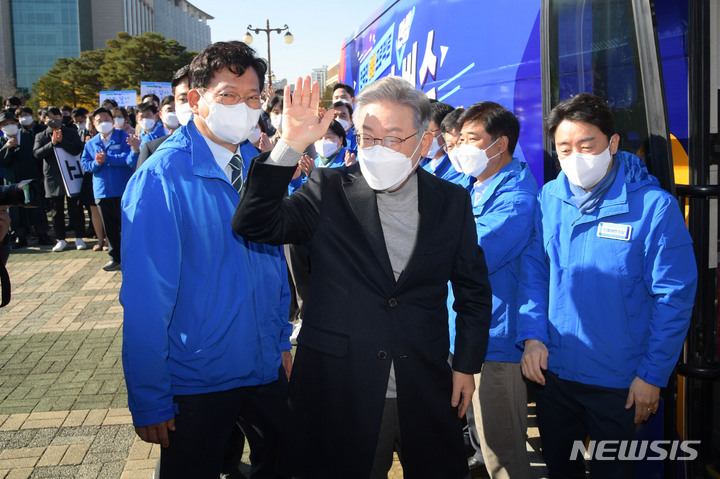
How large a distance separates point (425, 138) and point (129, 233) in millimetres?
1111

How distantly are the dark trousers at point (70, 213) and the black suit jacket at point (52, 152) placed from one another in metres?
0.16

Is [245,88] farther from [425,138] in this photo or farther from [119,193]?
[119,193]

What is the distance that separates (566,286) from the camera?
2623mm

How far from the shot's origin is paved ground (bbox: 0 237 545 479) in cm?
358

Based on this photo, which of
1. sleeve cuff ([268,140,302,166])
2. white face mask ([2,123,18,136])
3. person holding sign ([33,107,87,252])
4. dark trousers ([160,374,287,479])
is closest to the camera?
sleeve cuff ([268,140,302,166])

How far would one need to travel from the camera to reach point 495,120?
3141 mm

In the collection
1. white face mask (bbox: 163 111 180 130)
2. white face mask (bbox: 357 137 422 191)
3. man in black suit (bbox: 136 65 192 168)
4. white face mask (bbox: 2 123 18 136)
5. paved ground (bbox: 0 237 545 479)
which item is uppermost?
white face mask (bbox: 2 123 18 136)

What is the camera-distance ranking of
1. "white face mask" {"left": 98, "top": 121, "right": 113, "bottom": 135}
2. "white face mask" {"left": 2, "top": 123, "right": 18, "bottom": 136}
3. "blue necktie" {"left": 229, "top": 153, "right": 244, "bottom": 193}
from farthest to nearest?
1. "white face mask" {"left": 2, "top": 123, "right": 18, "bottom": 136}
2. "white face mask" {"left": 98, "top": 121, "right": 113, "bottom": 135}
3. "blue necktie" {"left": 229, "top": 153, "right": 244, "bottom": 193}

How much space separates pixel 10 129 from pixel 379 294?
10003mm

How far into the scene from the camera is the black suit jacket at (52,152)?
385 inches

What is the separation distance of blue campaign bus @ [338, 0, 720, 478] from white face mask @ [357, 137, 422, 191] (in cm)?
105

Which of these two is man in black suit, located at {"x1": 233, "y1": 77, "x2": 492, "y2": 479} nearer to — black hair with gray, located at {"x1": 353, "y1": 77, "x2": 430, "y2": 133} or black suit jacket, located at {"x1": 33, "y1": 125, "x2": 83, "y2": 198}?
black hair with gray, located at {"x1": 353, "y1": 77, "x2": 430, "y2": 133}

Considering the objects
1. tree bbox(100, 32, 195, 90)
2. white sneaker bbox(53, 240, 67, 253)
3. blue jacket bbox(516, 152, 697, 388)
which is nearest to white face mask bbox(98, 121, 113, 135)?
white sneaker bbox(53, 240, 67, 253)

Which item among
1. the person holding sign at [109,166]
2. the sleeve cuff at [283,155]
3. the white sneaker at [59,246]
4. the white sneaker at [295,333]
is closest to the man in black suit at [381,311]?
the sleeve cuff at [283,155]
